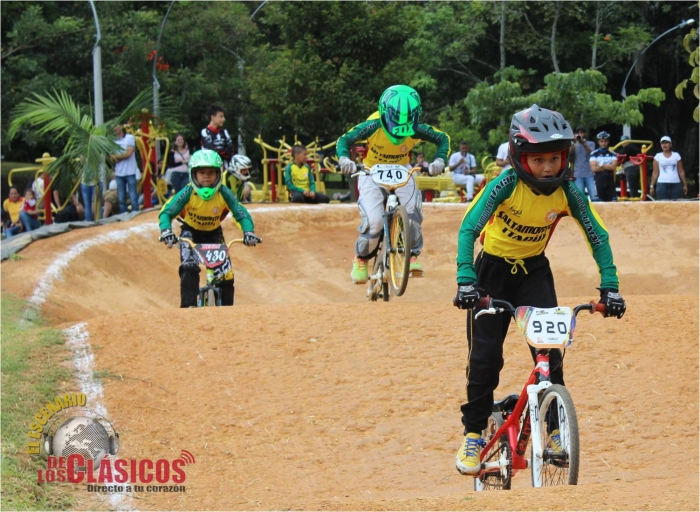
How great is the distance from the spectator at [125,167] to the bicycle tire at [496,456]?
1307 cm

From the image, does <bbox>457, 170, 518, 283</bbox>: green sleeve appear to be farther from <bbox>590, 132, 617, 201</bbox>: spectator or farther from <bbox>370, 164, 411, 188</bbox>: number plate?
<bbox>590, 132, 617, 201</bbox>: spectator

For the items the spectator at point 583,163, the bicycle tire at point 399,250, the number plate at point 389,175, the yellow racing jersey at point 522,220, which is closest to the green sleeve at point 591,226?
the yellow racing jersey at point 522,220

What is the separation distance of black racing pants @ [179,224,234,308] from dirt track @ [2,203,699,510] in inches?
32.8

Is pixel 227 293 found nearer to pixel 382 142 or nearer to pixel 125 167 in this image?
pixel 382 142

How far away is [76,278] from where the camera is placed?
1467cm

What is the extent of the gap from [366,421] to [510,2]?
27703 mm

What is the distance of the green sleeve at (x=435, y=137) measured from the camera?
37.3ft

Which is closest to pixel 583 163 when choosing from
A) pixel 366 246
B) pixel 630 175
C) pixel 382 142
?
pixel 630 175

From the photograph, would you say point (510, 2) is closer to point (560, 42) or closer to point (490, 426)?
point (560, 42)

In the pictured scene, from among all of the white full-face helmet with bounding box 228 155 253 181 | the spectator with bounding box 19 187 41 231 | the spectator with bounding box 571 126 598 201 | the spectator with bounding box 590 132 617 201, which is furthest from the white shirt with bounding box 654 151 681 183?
the spectator with bounding box 19 187 41 231

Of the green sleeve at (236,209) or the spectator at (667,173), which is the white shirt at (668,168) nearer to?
the spectator at (667,173)

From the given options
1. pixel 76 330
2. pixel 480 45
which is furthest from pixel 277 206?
pixel 480 45

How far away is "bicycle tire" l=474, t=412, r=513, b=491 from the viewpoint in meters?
6.15

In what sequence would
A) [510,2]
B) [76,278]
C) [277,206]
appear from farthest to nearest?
1. [510,2]
2. [277,206]
3. [76,278]
